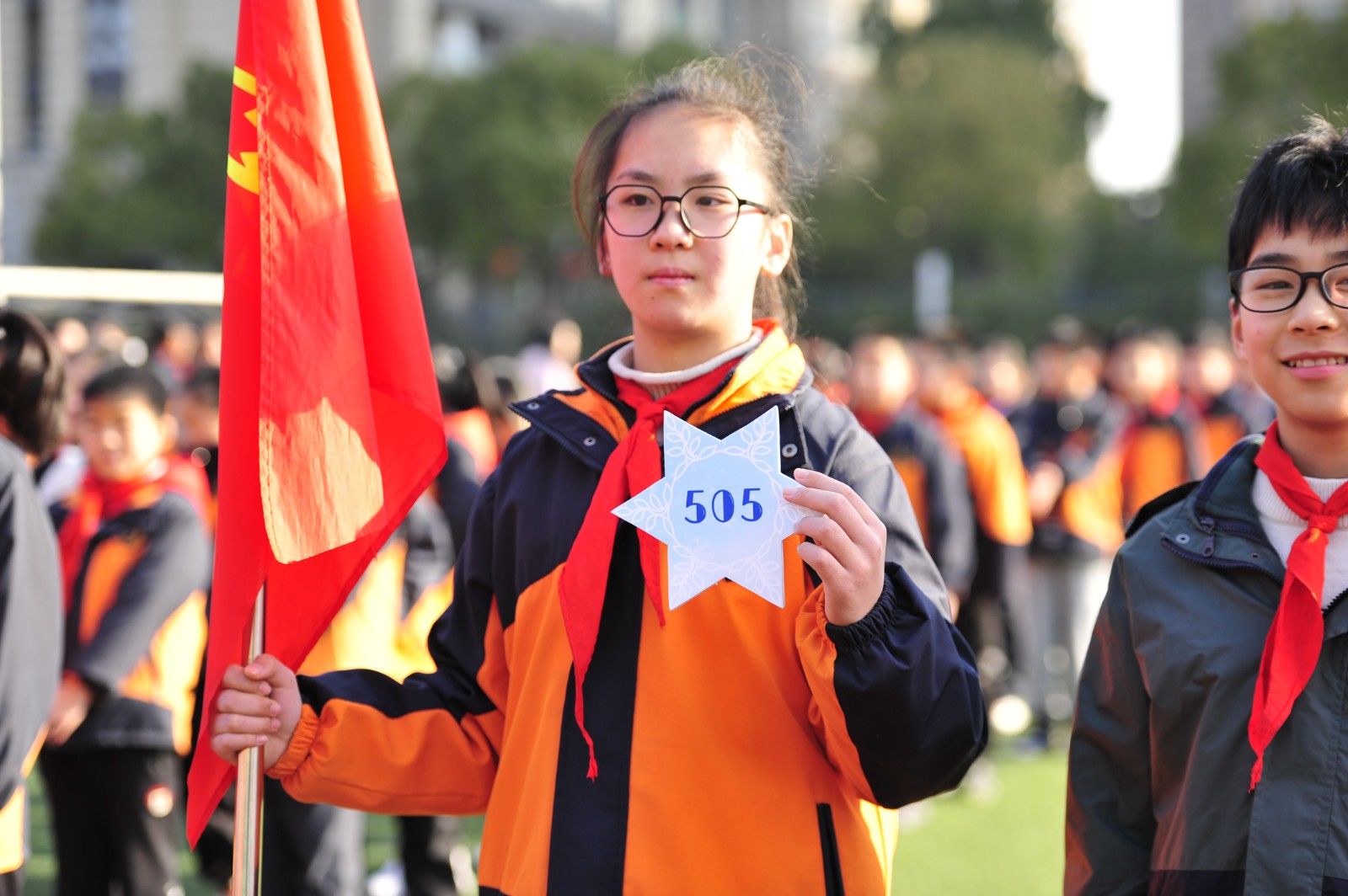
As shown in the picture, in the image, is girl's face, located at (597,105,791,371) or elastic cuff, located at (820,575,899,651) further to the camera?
girl's face, located at (597,105,791,371)

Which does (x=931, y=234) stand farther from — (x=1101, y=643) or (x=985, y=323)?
(x=1101, y=643)

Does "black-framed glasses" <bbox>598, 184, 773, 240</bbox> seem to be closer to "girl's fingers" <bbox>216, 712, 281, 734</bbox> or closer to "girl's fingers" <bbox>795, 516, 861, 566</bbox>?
"girl's fingers" <bbox>795, 516, 861, 566</bbox>

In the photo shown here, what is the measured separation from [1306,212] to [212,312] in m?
12.0

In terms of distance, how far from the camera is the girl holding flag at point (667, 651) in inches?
85.9

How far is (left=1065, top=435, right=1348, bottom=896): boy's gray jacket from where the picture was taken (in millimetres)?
2160

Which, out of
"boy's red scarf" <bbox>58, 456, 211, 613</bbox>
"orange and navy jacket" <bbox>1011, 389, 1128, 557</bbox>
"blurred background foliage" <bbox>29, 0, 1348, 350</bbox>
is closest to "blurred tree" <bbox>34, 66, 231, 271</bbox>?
"blurred background foliage" <bbox>29, 0, 1348, 350</bbox>

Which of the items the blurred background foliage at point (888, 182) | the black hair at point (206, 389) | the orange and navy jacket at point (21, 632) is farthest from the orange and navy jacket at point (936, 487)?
the blurred background foliage at point (888, 182)

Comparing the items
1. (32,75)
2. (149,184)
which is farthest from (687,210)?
(32,75)

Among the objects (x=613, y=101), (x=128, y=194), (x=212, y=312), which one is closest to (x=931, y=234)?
(x=128, y=194)

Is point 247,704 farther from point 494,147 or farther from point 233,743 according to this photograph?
point 494,147

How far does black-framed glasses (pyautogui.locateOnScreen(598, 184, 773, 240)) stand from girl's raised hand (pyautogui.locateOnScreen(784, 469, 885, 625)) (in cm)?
51

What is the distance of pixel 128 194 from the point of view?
26.5 meters

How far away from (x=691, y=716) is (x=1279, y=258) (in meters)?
1.11

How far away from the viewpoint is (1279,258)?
7.57 ft
